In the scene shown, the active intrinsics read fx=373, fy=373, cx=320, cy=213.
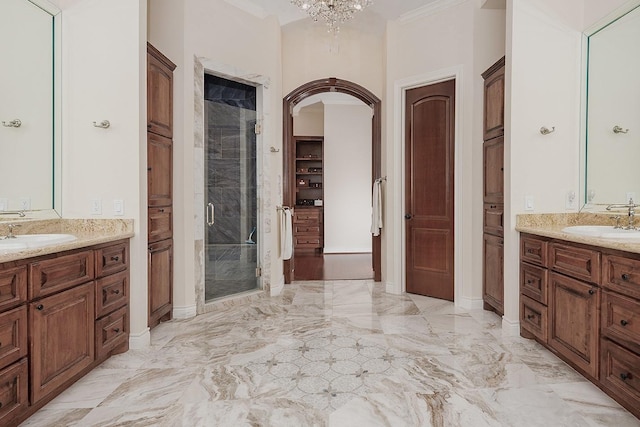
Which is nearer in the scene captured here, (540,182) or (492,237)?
(540,182)

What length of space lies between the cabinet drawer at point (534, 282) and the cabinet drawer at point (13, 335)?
309 centimetres

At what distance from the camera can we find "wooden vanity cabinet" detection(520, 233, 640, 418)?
6.15 ft

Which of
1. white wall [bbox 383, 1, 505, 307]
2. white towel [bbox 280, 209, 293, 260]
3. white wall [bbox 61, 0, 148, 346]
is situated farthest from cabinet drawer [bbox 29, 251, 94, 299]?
white wall [bbox 383, 1, 505, 307]

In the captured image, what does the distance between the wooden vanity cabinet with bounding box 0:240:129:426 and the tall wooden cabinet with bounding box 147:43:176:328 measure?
46cm

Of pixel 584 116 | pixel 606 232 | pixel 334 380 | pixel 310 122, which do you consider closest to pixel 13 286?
pixel 334 380

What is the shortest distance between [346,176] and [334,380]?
5982 mm

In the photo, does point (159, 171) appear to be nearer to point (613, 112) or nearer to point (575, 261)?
point (575, 261)

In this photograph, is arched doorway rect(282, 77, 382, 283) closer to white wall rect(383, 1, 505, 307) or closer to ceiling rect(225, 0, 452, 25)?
white wall rect(383, 1, 505, 307)

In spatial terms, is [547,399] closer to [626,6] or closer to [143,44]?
[626,6]

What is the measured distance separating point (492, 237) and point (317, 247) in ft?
15.4

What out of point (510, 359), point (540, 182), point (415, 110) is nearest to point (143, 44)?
point (415, 110)

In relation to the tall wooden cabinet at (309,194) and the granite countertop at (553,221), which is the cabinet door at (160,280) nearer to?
the granite countertop at (553,221)

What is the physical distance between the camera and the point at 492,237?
3490 millimetres

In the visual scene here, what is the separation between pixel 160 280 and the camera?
318 centimetres
